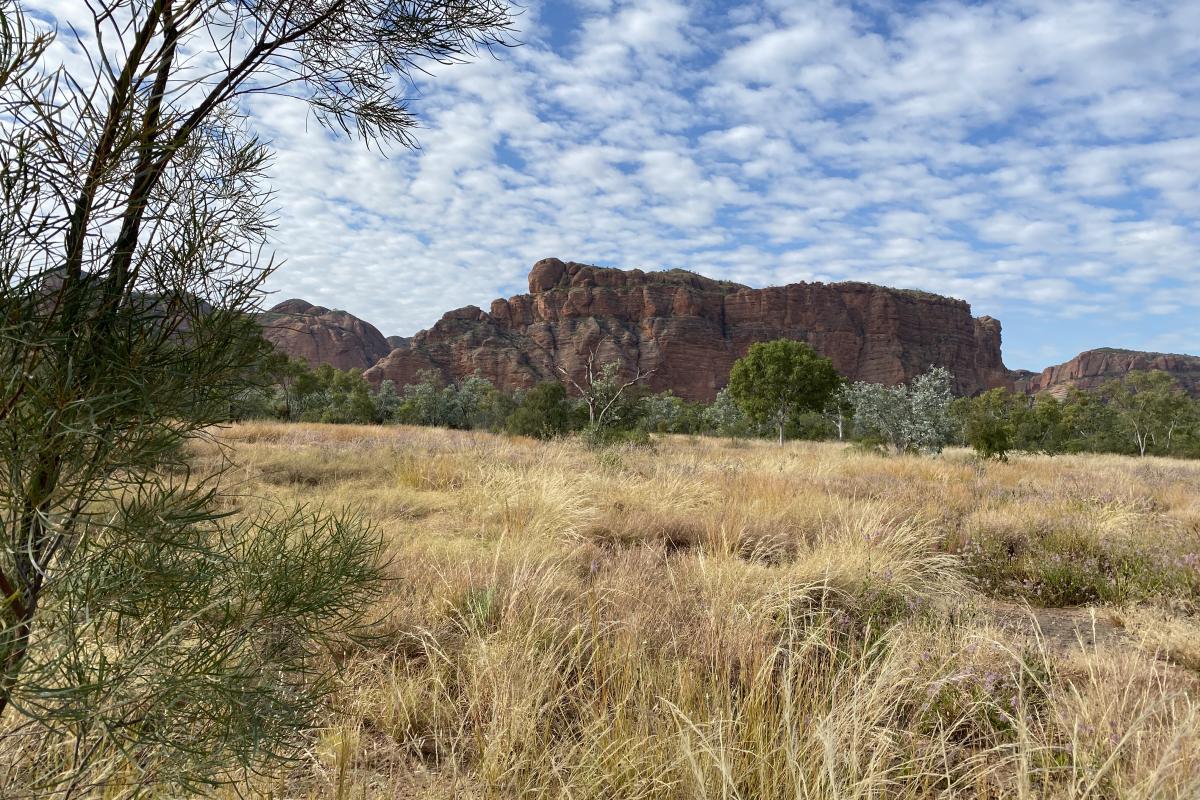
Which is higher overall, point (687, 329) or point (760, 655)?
point (687, 329)

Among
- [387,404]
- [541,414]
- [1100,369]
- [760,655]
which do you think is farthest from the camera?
[1100,369]

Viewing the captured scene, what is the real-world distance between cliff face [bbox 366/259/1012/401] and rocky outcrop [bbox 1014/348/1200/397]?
43084 mm

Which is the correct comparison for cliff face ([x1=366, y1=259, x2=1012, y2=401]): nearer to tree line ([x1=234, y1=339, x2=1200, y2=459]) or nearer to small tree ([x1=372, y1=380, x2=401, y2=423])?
small tree ([x1=372, y1=380, x2=401, y2=423])

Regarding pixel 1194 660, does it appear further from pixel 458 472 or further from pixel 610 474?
pixel 458 472

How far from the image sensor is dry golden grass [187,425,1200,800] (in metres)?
2.03

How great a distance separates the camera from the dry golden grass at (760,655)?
6.64 ft

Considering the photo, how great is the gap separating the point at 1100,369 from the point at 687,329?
134877 mm

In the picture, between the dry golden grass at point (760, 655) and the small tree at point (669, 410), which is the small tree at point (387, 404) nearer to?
the small tree at point (669, 410)

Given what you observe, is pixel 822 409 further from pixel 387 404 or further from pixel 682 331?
pixel 682 331

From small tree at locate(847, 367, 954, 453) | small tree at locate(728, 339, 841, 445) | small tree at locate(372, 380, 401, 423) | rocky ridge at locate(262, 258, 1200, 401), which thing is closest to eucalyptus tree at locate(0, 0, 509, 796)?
small tree at locate(847, 367, 954, 453)

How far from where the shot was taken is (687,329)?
418 feet

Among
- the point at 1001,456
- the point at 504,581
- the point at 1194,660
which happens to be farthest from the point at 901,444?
the point at 504,581

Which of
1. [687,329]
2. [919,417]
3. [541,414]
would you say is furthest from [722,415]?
[687,329]

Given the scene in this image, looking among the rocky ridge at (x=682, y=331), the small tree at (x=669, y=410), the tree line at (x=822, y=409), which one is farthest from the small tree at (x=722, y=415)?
the rocky ridge at (x=682, y=331)
